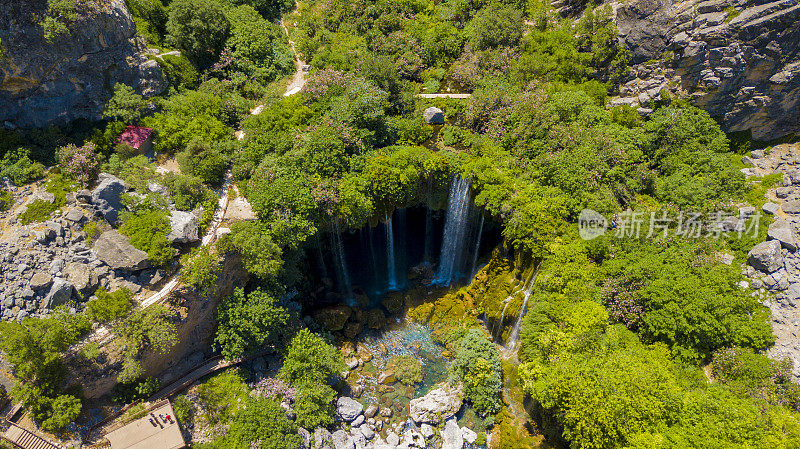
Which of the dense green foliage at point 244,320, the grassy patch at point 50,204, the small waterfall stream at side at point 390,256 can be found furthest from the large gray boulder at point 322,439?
the grassy patch at point 50,204

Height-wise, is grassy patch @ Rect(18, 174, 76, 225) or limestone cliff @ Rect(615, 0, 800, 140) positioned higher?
limestone cliff @ Rect(615, 0, 800, 140)

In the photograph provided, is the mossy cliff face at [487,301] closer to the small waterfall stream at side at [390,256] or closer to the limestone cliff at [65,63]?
the small waterfall stream at side at [390,256]

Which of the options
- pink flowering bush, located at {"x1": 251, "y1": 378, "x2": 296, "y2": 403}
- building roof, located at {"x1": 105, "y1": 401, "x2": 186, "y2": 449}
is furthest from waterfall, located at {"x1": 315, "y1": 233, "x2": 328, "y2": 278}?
building roof, located at {"x1": 105, "y1": 401, "x2": 186, "y2": 449}

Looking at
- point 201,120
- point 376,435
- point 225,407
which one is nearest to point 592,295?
point 376,435

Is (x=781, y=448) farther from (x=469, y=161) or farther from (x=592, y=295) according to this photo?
(x=469, y=161)

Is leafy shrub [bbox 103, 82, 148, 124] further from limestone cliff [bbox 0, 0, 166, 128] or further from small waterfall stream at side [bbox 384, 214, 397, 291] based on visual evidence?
small waterfall stream at side [bbox 384, 214, 397, 291]

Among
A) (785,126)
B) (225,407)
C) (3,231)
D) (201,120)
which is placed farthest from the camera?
(201,120)

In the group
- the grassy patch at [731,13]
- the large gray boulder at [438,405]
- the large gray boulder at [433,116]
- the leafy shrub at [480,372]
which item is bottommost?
the large gray boulder at [438,405]
